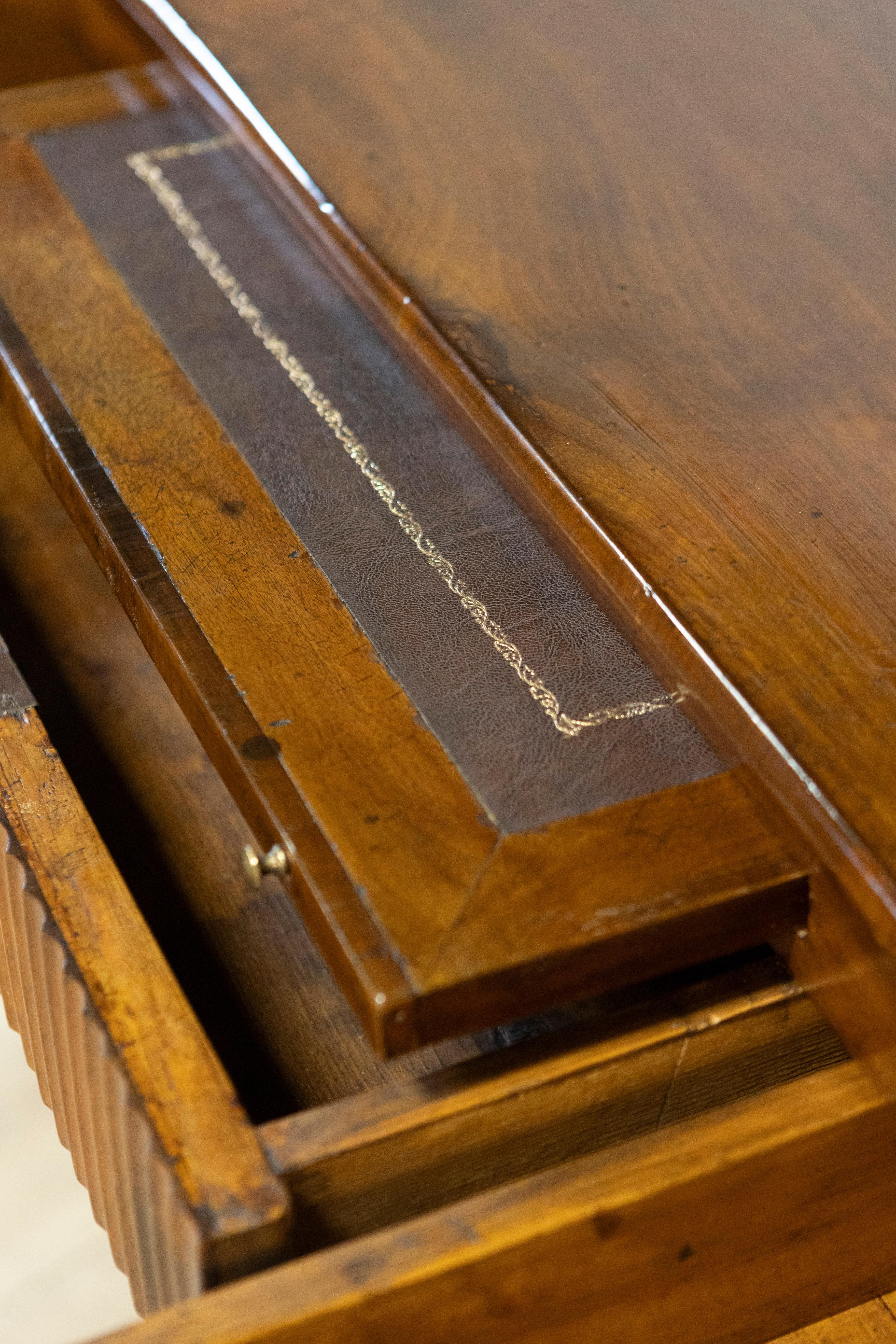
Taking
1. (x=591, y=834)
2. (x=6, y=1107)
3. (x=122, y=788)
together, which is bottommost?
(x=6, y=1107)

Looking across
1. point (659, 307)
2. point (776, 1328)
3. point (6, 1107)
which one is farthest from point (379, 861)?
point (6, 1107)

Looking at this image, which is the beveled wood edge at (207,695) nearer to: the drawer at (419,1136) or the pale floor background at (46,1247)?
the drawer at (419,1136)

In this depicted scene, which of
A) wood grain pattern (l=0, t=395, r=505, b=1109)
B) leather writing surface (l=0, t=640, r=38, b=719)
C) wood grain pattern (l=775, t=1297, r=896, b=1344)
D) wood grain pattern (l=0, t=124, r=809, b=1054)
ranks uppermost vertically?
wood grain pattern (l=0, t=124, r=809, b=1054)

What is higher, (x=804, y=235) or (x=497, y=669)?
(x=804, y=235)

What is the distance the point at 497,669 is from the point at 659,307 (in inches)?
12.6

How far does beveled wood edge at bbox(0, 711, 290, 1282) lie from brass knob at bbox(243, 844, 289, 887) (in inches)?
3.3

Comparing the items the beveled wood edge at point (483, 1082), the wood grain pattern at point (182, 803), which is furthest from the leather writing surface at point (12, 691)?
the beveled wood edge at point (483, 1082)

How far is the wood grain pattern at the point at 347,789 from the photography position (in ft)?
1.96

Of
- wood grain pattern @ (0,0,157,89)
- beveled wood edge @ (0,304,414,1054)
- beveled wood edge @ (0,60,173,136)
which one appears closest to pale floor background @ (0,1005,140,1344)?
beveled wood edge @ (0,304,414,1054)

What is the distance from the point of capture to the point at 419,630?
2.47 feet

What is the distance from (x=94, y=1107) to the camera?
2.34ft

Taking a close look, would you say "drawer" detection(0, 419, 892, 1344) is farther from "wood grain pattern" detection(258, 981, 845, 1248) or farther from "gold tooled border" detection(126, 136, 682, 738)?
"gold tooled border" detection(126, 136, 682, 738)

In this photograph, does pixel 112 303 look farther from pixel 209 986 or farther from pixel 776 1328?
pixel 776 1328

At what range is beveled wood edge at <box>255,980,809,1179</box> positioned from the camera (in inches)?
25.1
